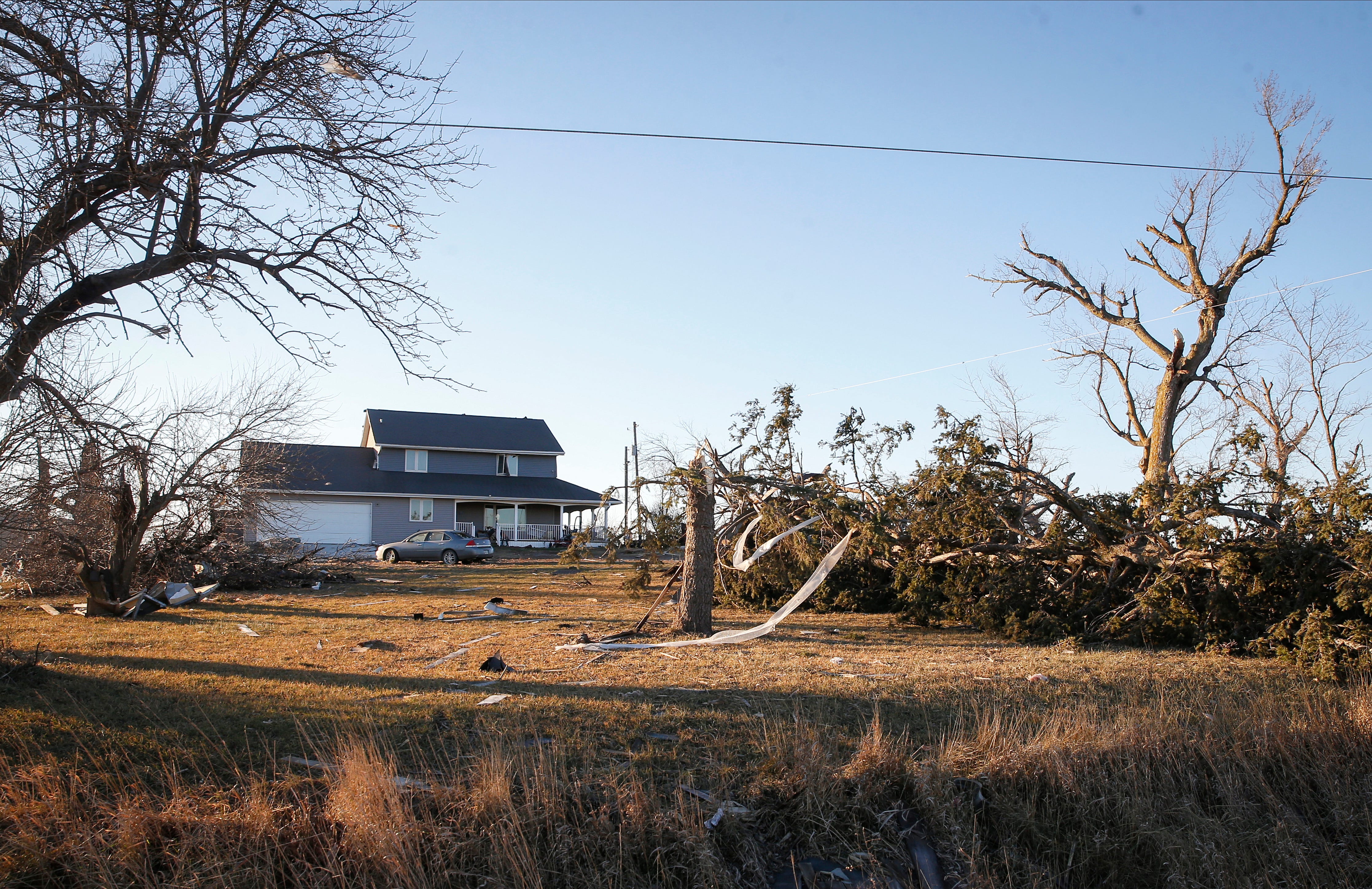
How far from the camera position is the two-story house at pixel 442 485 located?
3192 cm

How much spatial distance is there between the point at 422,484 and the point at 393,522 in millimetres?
1855

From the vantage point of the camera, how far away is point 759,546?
1183 cm

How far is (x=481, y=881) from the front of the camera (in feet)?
14.0

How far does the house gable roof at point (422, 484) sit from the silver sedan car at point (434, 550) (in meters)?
4.27

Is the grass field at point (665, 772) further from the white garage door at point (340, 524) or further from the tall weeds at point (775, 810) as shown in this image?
the white garage door at point (340, 524)

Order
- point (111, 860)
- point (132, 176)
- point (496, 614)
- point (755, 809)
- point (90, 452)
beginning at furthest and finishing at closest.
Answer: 1. point (496, 614)
2. point (90, 452)
3. point (132, 176)
4. point (755, 809)
5. point (111, 860)

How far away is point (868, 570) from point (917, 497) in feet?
8.03

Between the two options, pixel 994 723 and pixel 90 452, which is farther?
pixel 90 452

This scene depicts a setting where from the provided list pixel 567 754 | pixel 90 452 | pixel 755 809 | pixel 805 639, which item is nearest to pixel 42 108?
pixel 90 452

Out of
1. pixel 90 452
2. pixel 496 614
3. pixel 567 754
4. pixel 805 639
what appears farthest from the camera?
pixel 496 614

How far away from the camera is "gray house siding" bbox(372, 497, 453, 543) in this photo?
32250 millimetres

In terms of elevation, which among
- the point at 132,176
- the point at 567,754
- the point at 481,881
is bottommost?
the point at 481,881

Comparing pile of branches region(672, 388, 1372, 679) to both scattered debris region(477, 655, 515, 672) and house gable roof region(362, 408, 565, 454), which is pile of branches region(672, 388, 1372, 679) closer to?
scattered debris region(477, 655, 515, 672)

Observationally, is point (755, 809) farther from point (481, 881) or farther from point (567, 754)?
point (481, 881)
